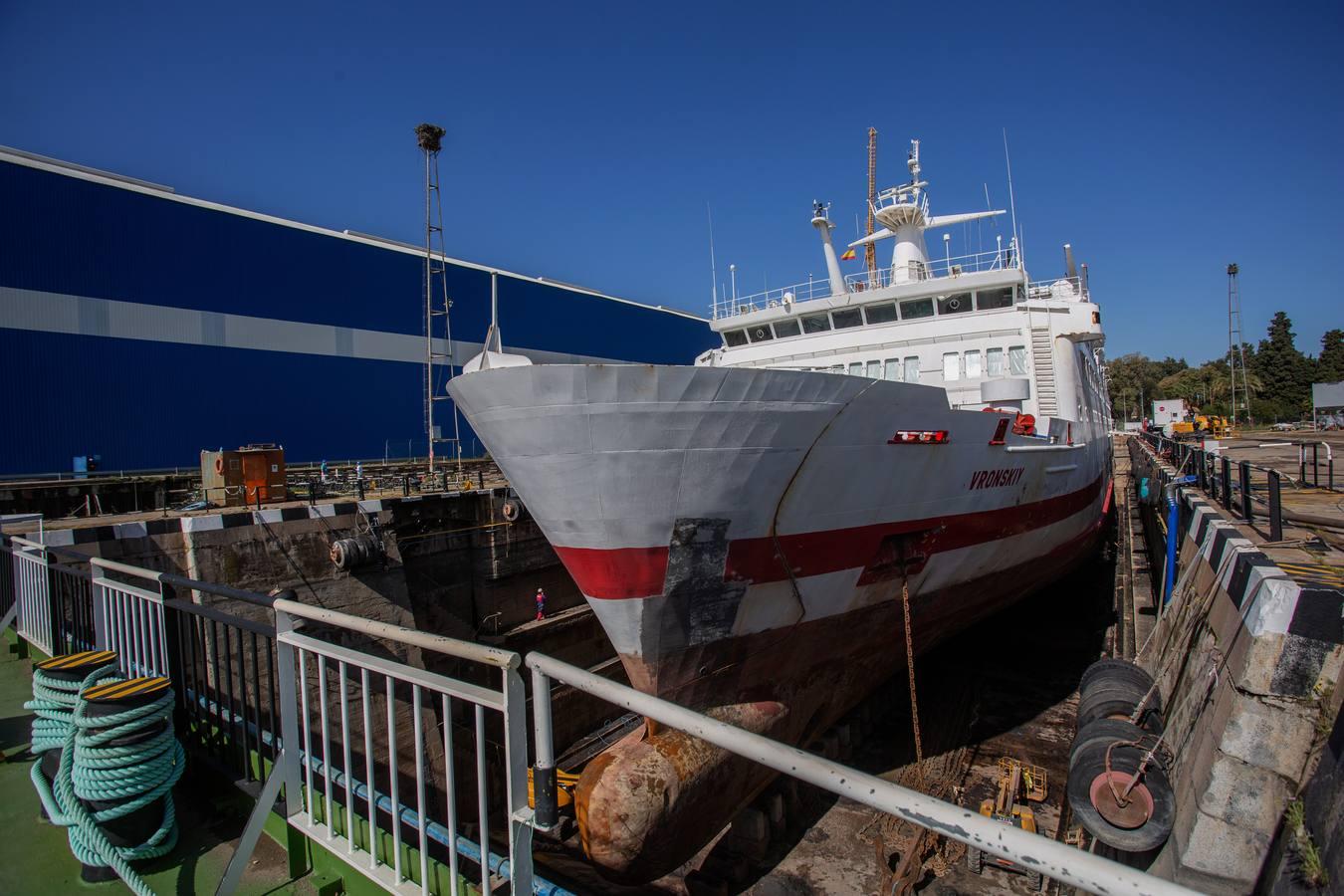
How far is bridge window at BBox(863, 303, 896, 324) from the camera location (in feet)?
36.8

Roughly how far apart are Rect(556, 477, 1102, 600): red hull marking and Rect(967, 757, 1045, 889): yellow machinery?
9.58ft

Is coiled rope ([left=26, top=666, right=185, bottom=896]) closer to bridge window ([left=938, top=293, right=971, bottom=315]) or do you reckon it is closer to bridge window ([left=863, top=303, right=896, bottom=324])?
bridge window ([left=863, top=303, right=896, bottom=324])

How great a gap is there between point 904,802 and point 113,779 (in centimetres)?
328

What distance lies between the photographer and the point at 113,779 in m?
2.77

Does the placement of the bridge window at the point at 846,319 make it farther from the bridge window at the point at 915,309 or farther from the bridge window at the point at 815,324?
the bridge window at the point at 915,309

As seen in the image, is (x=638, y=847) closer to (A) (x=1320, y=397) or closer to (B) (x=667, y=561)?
(B) (x=667, y=561)

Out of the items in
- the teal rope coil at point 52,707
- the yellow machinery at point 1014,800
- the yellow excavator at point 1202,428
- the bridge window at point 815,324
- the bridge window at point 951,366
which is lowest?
the yellow machinery at point 1014,800

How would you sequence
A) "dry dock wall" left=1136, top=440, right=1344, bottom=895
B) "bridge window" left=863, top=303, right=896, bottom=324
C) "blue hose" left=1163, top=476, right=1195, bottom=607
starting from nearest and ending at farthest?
1. "dry dock wall" left=1136, top=440, right=1344, bottom=895
2. "blue hose" left=1163, top=476, right=1195, bottom=607
3. "bridge window" left=863, top=303, right=896, bottom=324

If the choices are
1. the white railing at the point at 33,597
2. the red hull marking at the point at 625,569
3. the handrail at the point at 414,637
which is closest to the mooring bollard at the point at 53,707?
the handrail at the point at 414,637

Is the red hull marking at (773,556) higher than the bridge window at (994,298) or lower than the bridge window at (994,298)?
lower

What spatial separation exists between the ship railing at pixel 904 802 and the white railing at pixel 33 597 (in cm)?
544

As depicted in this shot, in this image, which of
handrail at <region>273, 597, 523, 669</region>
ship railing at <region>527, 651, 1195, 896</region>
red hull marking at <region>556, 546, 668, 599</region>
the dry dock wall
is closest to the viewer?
ship railing at <region>527, 651, 1195, 896</region>

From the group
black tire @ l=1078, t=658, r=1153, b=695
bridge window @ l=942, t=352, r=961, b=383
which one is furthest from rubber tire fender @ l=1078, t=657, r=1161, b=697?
bridge window @ l=942, t=352, r=961, b=383

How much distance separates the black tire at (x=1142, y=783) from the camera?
4504 mm
